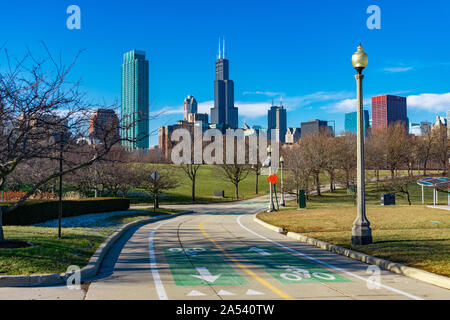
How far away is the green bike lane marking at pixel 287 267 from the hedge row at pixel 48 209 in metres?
13.1

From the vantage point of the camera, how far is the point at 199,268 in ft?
33.8

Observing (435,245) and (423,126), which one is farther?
(423,126)

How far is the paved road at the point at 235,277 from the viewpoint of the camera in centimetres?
766

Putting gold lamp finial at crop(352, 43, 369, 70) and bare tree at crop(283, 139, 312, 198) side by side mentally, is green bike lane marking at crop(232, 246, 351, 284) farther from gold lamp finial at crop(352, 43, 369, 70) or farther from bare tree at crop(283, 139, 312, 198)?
bare tree at crop(283, 139, 312, 198)

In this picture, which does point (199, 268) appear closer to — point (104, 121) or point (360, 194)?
point (360, 194)

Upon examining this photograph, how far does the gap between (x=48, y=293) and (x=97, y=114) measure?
719 centimetres

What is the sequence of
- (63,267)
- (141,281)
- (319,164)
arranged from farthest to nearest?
1. (319,164)
2. (63,267)
3. (141,281)

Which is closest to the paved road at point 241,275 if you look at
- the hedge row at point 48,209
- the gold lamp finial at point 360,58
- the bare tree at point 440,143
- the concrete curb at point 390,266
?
the concrete curb at point 390,266

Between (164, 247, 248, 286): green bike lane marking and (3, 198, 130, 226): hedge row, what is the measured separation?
37.0ft

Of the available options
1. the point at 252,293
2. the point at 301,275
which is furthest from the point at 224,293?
the point at 301,275

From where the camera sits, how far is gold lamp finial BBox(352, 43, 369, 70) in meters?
13.3

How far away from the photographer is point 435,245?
12.5 metres

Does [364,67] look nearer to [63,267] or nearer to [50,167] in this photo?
[63,267]

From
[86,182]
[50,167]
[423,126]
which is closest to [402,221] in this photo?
[50,167]
